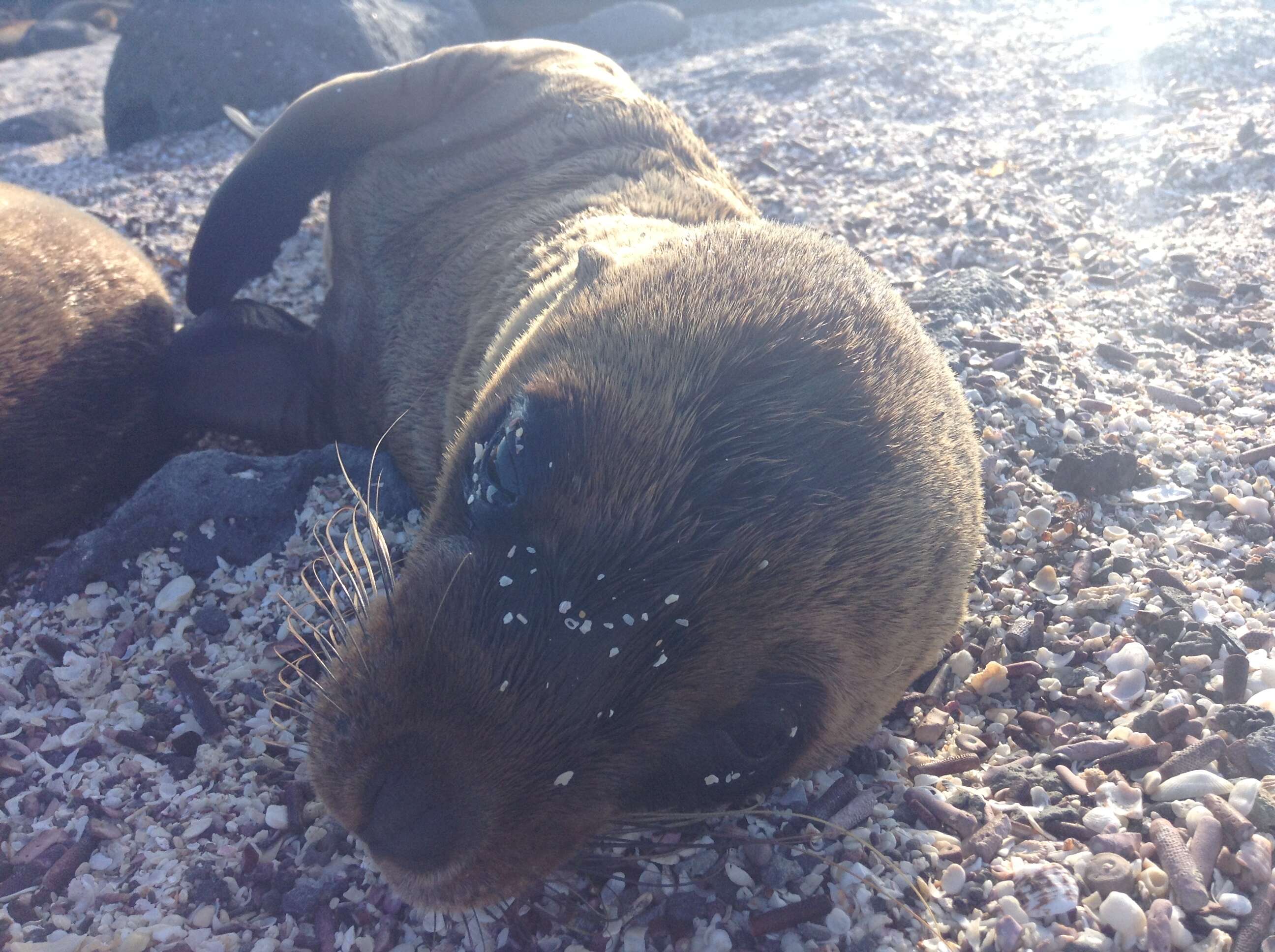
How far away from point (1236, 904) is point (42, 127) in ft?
32.9

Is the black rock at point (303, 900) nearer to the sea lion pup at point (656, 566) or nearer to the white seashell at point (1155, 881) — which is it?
the sea lion pup at point (656, 566)

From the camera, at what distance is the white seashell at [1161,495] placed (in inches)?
125

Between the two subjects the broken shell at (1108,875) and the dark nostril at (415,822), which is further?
the broken shell at (1108,875)

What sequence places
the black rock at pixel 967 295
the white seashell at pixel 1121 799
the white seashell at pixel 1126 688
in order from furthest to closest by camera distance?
the black rock at pixel 967 295, the white seashell at pixel 1126 688, the white seashell at pixel 1121 799

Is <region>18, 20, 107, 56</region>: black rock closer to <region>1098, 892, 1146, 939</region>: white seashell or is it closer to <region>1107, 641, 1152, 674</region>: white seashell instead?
<region>1107, 641, 1152, 674</region>: white seashell

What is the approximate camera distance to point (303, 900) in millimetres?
2113

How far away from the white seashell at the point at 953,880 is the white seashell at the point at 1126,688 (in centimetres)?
70

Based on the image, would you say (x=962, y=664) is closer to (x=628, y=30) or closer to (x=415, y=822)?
(x=415, y=822)

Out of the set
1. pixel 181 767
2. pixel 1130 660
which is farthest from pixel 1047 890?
pixel 181 767

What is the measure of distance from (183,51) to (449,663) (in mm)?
7712

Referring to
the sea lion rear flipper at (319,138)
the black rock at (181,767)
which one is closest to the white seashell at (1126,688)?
the black rock at (181,767)

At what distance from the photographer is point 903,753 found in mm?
2412

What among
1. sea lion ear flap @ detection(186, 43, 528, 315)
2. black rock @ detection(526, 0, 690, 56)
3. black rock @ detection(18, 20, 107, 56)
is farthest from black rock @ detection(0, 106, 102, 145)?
sea lion ear flap @ detection(186, 43, 528, 315)

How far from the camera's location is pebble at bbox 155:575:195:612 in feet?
9.98
